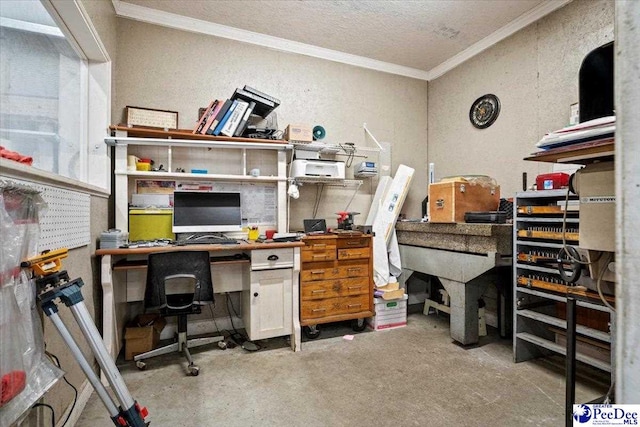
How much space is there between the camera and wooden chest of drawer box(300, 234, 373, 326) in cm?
261

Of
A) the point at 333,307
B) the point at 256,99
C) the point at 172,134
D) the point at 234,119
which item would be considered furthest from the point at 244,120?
the point at 333,307

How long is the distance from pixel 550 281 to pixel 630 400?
1.65 meters

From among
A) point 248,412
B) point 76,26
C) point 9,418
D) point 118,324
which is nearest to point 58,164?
point 76,26

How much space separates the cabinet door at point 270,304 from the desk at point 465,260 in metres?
1.38

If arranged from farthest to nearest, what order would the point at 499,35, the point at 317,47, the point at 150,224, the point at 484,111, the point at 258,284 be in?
1. the point at 317,47
2. the point at 484,111
3. the point at 499,35
4. the point at 150,224
5. the point at 258,284

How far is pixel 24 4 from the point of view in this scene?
162cm

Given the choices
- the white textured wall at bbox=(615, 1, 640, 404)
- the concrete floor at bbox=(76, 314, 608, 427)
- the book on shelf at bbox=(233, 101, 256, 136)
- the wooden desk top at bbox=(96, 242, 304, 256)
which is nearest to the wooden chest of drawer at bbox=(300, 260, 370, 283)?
the wooden desk top at bbox=(96, 242, 304, 256)

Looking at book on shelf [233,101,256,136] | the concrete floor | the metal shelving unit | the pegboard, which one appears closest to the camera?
the pegboard

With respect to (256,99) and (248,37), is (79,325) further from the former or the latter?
(248,37)

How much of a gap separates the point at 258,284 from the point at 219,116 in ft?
4.98

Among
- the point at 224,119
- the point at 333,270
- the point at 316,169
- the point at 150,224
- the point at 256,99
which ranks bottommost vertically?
the point at 333,270

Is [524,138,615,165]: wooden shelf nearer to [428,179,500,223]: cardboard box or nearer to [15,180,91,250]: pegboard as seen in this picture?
[428,179,500,223]: cardboard box

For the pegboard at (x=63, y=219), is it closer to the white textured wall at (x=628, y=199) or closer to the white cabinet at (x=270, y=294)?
the white cabinet at (x=270, y=294)

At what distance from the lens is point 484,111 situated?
10.4 feet
